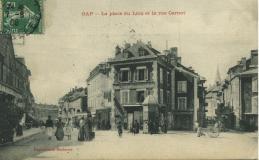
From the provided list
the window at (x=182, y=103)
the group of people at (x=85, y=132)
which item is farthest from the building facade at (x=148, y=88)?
the group of people at (x=85, y=132)

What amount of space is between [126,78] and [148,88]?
32cm

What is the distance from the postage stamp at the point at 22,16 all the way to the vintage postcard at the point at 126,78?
1 cm

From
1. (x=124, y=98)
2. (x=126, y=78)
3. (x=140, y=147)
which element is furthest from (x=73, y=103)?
(x=140, y=147)

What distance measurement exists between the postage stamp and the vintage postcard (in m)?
0.01

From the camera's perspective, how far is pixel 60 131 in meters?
6.78

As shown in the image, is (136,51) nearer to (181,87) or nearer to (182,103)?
(181,87)

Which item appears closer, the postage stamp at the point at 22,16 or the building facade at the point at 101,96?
the postage stamp at the point at 22,16

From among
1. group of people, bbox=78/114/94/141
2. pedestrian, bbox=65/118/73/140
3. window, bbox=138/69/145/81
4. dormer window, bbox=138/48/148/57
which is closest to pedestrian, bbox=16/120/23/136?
pedestrian, bbox=65/118/73/140

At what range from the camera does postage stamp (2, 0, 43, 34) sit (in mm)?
6598

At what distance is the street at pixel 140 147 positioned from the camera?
6.66 metres

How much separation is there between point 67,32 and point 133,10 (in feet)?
2.85

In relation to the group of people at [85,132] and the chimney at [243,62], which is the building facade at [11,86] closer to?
the group of people at [85,132]

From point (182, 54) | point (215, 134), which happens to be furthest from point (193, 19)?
point (215, 134)

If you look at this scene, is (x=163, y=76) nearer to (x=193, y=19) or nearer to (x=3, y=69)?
(x=193, y=19)
